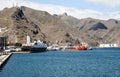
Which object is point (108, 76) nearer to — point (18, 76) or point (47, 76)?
point (47, 76)

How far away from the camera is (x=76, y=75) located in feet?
221

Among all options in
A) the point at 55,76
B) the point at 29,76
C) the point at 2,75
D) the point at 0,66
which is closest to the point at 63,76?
the point at 55,76

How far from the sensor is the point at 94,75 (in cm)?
6731

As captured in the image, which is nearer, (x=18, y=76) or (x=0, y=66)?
(x=18, y=76)

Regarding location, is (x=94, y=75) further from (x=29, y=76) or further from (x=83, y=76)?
(x=29, y=76)

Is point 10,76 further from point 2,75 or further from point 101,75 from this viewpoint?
point 101,75

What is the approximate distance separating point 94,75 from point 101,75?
3.99 feet

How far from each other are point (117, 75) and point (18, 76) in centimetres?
1723

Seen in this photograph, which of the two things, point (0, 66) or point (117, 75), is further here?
point (0, 66)

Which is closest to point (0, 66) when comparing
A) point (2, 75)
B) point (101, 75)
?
point (2, 75)

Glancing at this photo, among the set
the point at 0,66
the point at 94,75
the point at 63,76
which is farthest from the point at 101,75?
the point at 0,66

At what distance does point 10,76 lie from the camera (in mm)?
64875

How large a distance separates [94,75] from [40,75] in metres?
9.43

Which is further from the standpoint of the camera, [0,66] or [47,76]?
[0,66]
